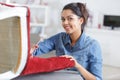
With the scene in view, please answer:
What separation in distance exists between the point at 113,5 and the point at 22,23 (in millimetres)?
3876

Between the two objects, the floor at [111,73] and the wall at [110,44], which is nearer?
the floor at [111,73]

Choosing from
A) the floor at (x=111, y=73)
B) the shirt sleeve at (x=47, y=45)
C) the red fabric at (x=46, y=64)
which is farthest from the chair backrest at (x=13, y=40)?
the floor at (x=111, y=73)

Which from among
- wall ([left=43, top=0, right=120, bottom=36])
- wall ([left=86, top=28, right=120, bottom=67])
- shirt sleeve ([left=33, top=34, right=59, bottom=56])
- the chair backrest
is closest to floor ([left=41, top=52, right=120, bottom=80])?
wall ([left=86, top=28, right=120, bottom=67])

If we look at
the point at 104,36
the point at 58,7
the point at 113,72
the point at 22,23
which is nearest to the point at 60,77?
the point at 22,23

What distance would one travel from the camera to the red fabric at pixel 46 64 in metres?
1.01

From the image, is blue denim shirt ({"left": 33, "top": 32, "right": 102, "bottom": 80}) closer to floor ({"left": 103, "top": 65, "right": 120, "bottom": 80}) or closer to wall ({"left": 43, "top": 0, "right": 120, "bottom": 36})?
floor ({"left": 103, "top": 65, "right": 120, "bottom": 80})

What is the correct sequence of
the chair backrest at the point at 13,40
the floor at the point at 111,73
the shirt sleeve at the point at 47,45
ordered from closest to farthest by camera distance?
the chair backrest at the point at 13,40, the shirt sleeve at the point at 47,45, the floor at the point at 111,73

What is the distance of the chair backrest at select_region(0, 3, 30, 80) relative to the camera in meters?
0.80

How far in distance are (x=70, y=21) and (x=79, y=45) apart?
0.14m

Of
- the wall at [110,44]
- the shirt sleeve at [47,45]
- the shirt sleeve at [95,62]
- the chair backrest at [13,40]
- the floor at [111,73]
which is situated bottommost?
the floor at [111,73]

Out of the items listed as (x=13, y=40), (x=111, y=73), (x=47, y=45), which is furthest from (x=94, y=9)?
(x=13, y=40)

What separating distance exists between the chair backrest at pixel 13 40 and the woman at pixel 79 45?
0.43 m

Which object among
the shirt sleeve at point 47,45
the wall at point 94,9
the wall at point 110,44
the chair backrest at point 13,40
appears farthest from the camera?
the wall at point 94,9

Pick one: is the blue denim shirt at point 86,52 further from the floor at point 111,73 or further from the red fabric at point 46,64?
the floor at point 111,73
